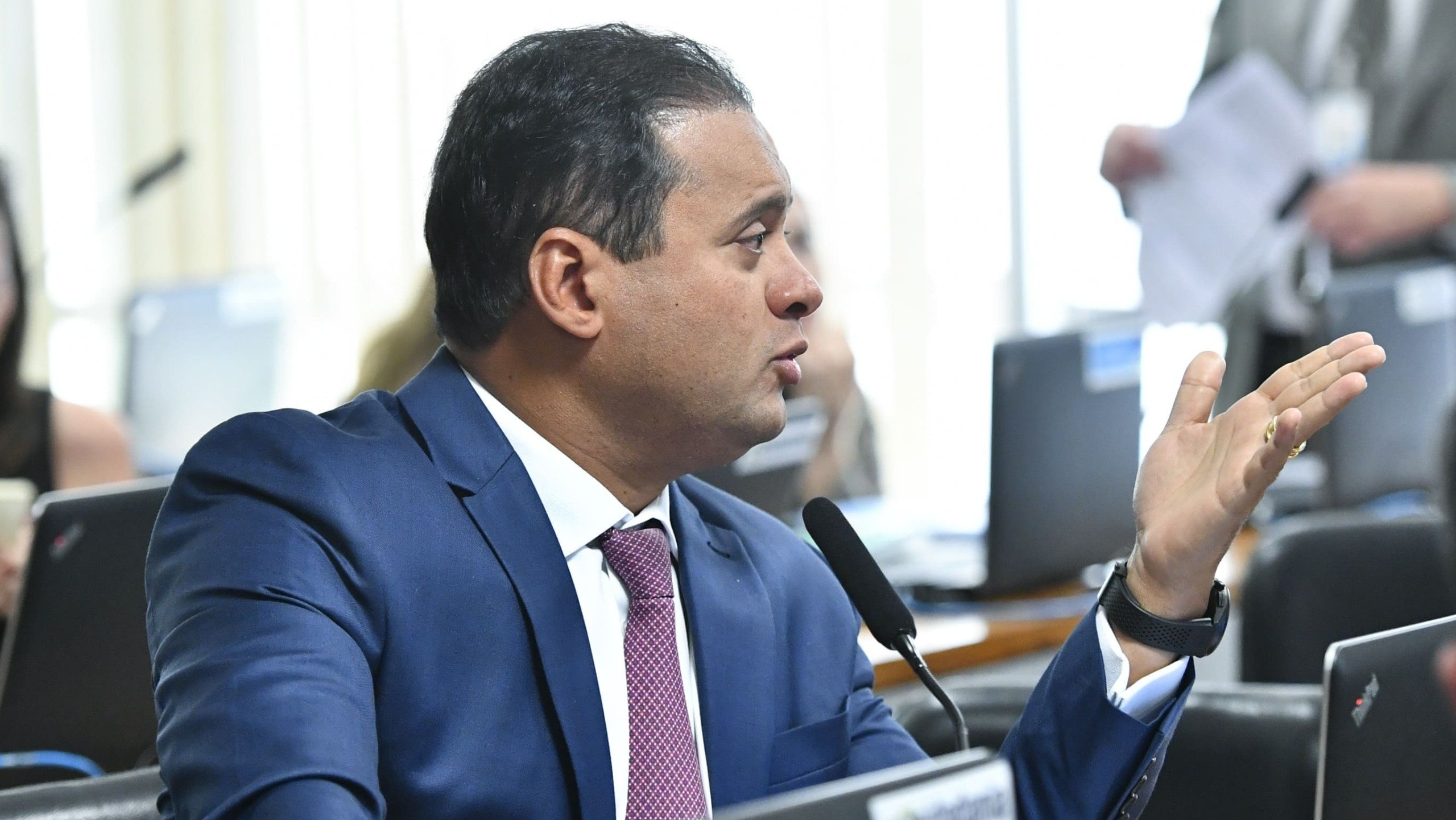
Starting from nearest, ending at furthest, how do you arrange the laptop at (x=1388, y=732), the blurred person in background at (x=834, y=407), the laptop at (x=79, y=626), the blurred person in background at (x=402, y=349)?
the laptop at (x=1388, y=732) < the laptop at (x=79, y=626) < the blurred person in background at (x=402, y=349) < the blurred person in background at (x=834, y=407)

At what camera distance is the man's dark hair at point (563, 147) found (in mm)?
1392

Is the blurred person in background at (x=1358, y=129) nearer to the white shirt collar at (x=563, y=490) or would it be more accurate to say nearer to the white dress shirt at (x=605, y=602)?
the white dress shirt at (x=605, y=602)

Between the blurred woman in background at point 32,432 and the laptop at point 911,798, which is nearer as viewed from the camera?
the laptop at point 911,798

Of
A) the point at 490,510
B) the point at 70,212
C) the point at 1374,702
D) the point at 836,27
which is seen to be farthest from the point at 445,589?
the point at 836,27

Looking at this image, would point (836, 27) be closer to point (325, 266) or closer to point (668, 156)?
point (325, 266)

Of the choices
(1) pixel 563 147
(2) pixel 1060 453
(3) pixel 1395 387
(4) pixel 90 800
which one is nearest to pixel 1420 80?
(3) pixel 1395 387

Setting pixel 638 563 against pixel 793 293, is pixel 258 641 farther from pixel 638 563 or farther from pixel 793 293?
pixel 793 293

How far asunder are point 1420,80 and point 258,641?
3663mm

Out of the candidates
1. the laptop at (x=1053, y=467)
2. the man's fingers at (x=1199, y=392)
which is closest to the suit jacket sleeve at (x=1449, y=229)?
the laptop at (x=1053, y=467)

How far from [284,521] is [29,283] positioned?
1.95 meters

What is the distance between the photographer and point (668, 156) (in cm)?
140

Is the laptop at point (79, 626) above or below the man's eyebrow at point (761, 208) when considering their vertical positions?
below

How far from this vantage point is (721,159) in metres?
1.41

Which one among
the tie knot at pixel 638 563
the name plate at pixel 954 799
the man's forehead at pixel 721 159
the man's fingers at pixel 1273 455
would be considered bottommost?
the tie knot at pixel 638 563
